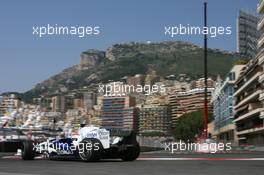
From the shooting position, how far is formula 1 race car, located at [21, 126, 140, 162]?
51.3ft

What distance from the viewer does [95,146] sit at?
50.9 ft

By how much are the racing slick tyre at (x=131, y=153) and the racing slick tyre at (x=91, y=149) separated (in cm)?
113

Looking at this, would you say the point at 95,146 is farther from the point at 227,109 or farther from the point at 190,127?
the point at 190,127

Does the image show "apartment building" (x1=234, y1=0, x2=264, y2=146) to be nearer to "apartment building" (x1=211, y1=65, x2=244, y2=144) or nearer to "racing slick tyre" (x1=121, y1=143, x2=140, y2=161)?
"apartment building" (x1=211, y1=65, x2=244, y2=144)

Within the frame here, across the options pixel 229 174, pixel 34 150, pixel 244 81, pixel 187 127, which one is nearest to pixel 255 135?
pixel 244 81

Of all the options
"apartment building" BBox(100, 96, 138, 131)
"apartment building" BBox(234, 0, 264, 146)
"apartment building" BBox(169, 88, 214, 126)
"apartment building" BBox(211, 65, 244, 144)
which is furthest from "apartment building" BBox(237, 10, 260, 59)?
"apartment building" BBox(100, 96, 138, 131)

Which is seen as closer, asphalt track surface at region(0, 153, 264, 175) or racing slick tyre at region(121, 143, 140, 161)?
asphalt track surface at region(0, 153, 264, 175)

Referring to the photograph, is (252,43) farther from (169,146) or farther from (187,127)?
(169,146)

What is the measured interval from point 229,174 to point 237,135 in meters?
106

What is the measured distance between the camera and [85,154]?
1587 cm

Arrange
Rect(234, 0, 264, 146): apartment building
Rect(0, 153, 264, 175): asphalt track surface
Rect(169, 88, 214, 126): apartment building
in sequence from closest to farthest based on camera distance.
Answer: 1. Rect(0, 153, 264, 175): asphalt track surface
2. Rect(234, 0, 264, 146): apartment building
3. Rect(169, 88, 214, 126): apartment building

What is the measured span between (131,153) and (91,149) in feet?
5.40

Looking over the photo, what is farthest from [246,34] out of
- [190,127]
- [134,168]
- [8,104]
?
[134,168]

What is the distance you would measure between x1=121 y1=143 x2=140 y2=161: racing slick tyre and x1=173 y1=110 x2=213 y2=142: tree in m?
126
